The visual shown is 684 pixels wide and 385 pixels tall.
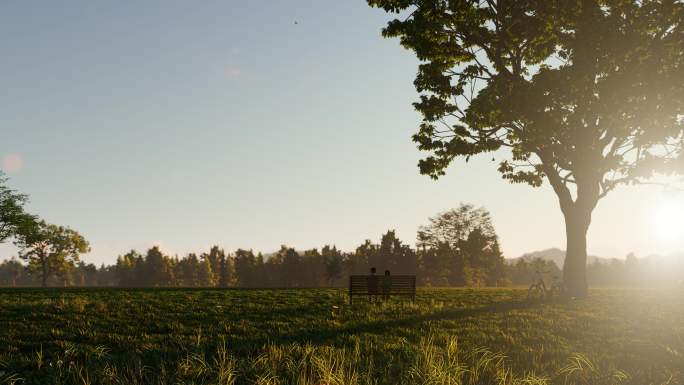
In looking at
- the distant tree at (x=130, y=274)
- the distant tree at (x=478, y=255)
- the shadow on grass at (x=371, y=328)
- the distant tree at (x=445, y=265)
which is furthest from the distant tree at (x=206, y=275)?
the shadow on grass at (x=371, y=328)

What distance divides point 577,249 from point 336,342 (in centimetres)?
1558

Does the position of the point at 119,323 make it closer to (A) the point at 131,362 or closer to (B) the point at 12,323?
(B) the point at 12,323

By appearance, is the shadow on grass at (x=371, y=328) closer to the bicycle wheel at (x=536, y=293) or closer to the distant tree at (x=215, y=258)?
the bicycle wheel at (x=536, y=293)

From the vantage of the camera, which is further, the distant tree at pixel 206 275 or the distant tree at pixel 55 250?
the distant tree at pixel 206 275

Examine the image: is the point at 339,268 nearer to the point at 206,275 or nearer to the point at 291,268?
the point at 291,268

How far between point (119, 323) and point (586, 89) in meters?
16.7

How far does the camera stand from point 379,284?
61.6ft

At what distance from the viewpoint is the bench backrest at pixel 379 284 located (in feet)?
60.8

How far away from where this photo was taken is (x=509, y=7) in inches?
762

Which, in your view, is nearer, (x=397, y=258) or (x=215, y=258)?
(x=397, y=258)

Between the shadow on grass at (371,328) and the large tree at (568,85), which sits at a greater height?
the large tree at (568,85)

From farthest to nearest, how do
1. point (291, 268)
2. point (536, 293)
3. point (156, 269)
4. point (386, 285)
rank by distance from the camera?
point (156, 269), point (291, 268), point (536, 293), point (386, 285)

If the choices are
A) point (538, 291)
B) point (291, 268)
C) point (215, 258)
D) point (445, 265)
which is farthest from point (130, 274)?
point (538, 291)

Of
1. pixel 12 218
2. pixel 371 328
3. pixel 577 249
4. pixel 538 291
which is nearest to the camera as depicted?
pixel 371 328
